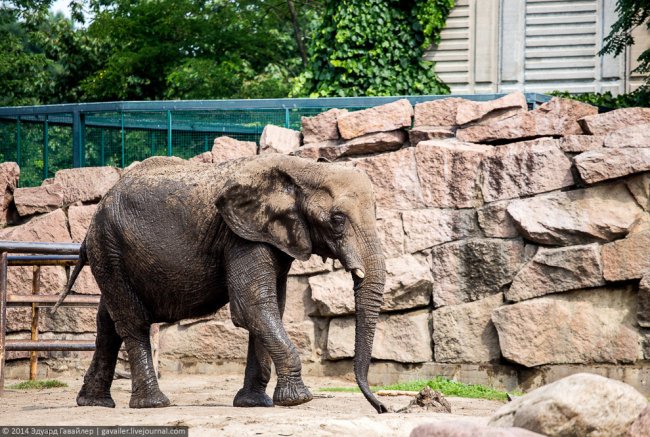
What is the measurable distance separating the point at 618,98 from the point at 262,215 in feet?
25.7

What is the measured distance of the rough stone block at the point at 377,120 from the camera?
12906 mm

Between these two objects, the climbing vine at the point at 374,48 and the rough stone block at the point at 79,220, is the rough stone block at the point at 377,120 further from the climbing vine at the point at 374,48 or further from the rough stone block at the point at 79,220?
the climbing vine at the point at 374,48

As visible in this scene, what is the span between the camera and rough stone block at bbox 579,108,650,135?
39.8ft

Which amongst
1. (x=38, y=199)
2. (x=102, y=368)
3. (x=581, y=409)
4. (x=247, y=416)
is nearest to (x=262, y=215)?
(x=247, y=416)

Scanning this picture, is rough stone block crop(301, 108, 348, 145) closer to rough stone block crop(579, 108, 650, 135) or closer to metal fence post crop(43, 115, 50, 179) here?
rough stone block crop(579, 108, 650, 135)

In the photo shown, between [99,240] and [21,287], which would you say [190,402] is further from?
[21,287]

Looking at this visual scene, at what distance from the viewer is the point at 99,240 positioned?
9312 millimetres

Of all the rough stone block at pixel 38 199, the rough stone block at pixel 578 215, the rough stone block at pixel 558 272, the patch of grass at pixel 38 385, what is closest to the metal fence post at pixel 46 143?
the rough stone block at pixel 38 199

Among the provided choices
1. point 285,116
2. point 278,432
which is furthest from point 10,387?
point 278,432

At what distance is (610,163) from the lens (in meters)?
11.9

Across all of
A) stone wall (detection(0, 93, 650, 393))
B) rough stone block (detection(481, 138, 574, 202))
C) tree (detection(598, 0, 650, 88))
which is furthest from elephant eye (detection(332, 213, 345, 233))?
tree (detection(598, 0, 650, 88))

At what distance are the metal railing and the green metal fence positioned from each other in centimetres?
204

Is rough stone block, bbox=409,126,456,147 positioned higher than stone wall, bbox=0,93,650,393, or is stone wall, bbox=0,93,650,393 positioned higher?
rough stone block, bbox=409,126,456,147

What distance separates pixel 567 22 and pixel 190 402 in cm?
952
